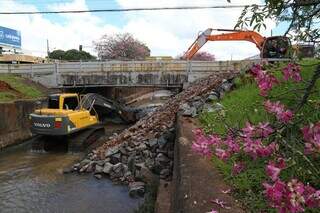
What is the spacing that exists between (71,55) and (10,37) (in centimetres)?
1088

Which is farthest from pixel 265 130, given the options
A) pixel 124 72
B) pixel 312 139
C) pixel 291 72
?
pixel 124 72

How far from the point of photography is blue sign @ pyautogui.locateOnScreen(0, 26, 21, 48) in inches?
2854

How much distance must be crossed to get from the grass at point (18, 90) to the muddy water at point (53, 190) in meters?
6.49

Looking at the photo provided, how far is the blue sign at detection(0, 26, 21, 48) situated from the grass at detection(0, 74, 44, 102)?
49499mm

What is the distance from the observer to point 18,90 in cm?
2356

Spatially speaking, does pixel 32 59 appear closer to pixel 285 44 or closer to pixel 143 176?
pixel 143 176

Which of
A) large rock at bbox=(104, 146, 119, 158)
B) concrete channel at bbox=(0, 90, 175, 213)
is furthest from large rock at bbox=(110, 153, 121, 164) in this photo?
concrete channel at bbox=(0, 90, 175, 213)

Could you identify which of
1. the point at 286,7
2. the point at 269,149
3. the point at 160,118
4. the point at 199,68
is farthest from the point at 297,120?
the point at 199,68

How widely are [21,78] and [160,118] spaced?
13.6 metres

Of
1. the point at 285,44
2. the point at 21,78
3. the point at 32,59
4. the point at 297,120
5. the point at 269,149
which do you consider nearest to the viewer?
the point at 269,149

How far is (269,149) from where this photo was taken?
239 cm

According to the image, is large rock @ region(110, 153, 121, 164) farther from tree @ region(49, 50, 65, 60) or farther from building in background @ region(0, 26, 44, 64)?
tree @ region(49, 50, 65, 60)

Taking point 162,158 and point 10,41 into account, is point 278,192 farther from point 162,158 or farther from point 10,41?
point 10,41

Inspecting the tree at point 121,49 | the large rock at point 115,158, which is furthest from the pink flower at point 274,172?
the tree at point 121,49
